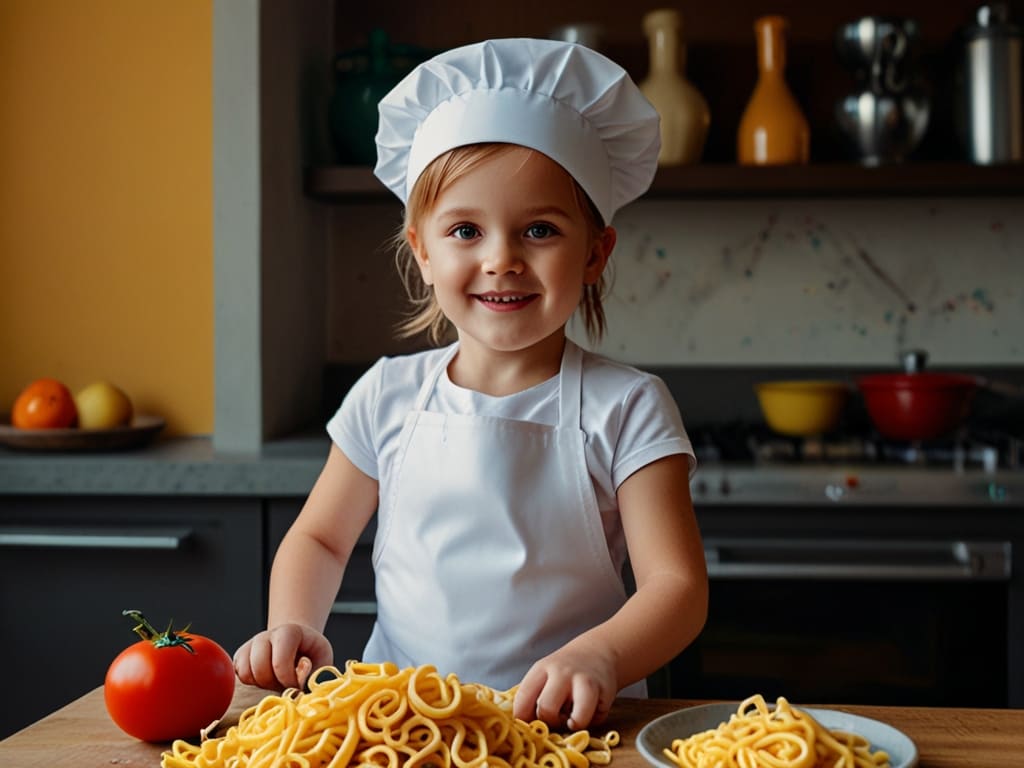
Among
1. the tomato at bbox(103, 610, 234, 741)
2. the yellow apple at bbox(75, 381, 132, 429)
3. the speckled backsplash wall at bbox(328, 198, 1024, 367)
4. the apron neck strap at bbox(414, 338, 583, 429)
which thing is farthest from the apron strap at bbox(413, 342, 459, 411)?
the speckled backsplash wall at bbox(328, 198, 1024, 367)

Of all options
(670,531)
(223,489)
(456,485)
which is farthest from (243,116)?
(670,531)

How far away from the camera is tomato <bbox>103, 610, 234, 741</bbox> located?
0.92 m

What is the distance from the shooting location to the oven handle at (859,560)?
1999mm

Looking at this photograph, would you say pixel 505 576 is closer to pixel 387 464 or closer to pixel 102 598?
pixel 387 464

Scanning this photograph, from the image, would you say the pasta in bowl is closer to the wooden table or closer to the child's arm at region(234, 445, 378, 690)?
the wooden table

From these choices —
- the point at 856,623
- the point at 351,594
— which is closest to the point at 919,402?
the point at 856,623

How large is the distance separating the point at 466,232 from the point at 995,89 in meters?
1.60

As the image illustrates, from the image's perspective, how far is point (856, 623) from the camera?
206 centimetres

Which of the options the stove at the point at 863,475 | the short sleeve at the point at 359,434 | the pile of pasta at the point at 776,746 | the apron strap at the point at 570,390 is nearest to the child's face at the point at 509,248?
the apron strap at the point at 570,390

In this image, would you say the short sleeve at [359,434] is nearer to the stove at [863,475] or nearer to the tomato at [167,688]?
the tomato at [167,688]

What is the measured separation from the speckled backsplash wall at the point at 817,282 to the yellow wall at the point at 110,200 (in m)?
0.88

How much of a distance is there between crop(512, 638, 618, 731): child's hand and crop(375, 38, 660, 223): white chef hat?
1.64 feet

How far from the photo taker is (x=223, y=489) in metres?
2.08

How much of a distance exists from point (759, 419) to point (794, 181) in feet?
1.92
